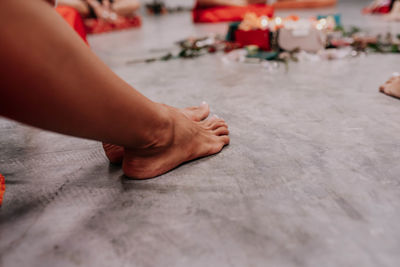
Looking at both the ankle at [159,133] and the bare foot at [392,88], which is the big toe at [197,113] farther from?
the bare foot at [392,88]

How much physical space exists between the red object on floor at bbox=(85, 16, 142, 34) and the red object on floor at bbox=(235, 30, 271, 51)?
107 inches

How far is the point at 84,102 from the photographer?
1.69 ft

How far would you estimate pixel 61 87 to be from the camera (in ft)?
1.58

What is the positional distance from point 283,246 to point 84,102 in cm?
46

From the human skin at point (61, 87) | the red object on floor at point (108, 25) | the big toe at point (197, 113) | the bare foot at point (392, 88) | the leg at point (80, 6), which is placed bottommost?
the big toe at point (197, 113)

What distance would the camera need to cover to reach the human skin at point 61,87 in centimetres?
43

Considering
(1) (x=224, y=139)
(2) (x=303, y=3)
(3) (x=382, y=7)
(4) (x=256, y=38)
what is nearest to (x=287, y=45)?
(4) (x=256, y=38)

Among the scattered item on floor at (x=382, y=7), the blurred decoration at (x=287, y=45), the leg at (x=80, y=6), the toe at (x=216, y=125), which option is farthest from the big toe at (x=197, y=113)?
the scattered item on floor at (x=382, y=7)

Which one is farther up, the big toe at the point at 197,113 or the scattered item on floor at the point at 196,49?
the scattered item on floor at the point at 196,49

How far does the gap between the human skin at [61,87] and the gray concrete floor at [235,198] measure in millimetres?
173

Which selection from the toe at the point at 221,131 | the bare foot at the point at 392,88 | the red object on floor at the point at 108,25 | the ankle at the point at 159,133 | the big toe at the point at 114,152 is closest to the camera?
the ankle at the point at 159,133

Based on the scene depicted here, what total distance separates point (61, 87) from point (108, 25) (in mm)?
4391

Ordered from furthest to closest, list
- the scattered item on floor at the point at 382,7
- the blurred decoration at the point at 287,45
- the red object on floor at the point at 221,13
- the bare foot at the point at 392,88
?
the scattered item on floor at the point at 382,7 → the red object on floor at the point at 221,13 → the blurred decoration at the point at 287,45 → the bare foot at the point at 392,88

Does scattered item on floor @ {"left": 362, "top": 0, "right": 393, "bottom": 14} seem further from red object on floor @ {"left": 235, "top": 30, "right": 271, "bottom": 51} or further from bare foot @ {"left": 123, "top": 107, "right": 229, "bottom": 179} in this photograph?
bare foot @ {"left": 123, "top": 107, "right": 229, "bottom": 179}
